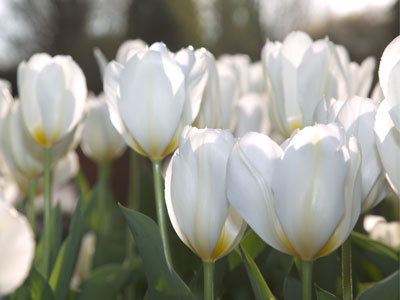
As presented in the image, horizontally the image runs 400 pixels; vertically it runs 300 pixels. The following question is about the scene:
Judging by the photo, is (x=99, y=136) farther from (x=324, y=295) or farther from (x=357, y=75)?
(x=324, y=295)

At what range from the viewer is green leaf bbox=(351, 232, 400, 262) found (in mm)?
521

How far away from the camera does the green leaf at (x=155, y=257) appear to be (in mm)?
384

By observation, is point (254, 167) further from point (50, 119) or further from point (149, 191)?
point (149, 191)

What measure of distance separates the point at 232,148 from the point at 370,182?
99 millimetres

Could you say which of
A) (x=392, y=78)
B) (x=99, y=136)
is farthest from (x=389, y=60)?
(x=99, y=136)

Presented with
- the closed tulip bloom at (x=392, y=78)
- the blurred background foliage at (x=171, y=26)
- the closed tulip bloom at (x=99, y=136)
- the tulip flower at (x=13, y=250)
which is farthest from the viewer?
the blurred background foliage at (x=171, y=26)

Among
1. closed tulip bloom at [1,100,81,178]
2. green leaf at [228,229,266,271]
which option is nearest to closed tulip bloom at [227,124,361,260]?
green leaf at [228,229,266,271]

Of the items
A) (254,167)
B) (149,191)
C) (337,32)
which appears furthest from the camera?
(337,32)

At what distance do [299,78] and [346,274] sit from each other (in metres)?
0.22

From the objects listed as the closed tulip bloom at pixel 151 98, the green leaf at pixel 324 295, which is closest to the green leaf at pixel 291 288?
the green leaf at pixel 324 295

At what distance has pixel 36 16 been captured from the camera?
8781 mm

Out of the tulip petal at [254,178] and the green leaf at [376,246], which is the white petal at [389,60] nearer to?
the tulip petal at [254,178]

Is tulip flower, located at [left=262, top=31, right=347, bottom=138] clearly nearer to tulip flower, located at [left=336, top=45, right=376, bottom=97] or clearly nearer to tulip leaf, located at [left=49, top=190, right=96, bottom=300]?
tulip flower, located at [left=336, top=45, right=376, bottom=97]

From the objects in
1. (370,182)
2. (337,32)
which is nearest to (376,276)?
(370,182)
